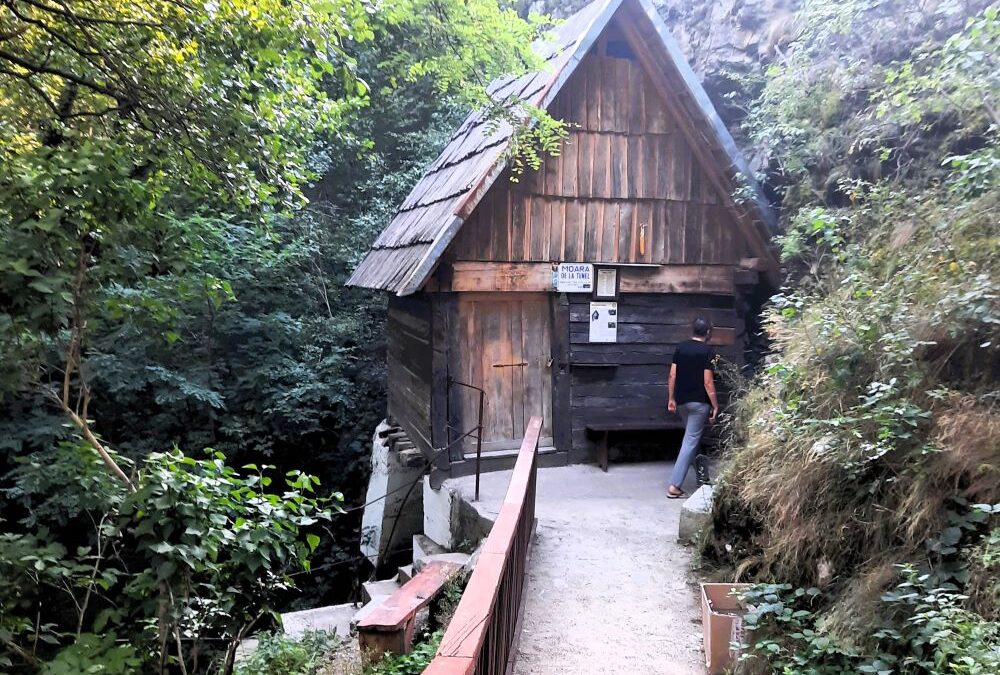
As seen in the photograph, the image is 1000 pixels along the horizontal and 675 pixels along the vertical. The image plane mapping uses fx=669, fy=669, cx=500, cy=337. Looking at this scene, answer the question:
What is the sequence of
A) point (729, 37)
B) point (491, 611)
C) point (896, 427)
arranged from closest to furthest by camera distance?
point (491, 611)
point (896, 427)
point (729, 37)

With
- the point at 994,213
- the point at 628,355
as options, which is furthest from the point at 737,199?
the point at 994,213

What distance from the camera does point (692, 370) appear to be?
22.3ft

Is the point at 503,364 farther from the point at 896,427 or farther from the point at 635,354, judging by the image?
the point at 896,427

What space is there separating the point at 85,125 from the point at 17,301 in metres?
1.57

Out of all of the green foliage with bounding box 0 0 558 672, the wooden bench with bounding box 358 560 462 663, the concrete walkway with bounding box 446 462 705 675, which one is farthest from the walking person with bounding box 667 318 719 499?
the wooden bench with bounding box 358 560 462 663

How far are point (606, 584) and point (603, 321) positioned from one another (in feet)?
12.5

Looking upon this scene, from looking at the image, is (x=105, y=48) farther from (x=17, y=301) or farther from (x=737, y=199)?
(x=737, y=199)

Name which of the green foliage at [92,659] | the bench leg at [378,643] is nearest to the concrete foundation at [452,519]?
the bench leg at [378,643]

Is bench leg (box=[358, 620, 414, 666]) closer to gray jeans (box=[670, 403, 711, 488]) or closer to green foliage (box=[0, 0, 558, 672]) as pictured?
green foliage (box=[0, 0, 558, 672])

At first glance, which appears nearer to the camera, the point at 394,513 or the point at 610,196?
the point at 610,196

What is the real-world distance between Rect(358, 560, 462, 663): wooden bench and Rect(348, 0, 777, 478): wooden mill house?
2233mm

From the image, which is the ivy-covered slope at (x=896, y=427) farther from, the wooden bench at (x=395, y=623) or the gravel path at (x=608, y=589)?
the wooden bench at (x=395, y=623)

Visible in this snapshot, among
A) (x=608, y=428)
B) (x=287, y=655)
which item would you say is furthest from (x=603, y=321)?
(x=287, y=655)

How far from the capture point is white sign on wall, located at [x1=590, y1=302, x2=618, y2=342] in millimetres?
8078
